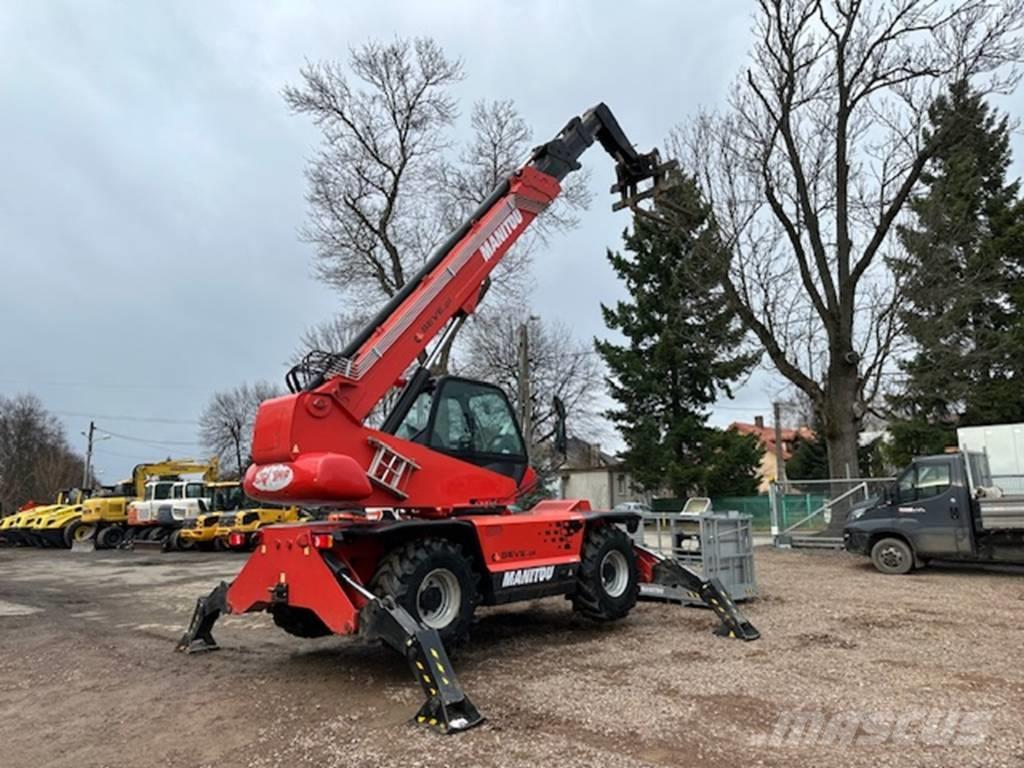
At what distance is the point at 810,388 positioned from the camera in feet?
66.3

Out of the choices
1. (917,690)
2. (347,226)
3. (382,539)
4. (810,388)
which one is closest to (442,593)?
(382,539)

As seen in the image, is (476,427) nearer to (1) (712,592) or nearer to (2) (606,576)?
(2) (606,576)

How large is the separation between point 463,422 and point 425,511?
1.06 metres

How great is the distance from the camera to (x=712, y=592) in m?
7.92

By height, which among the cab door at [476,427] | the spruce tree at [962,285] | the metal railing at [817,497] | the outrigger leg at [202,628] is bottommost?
the outrigger leg at [202,628]

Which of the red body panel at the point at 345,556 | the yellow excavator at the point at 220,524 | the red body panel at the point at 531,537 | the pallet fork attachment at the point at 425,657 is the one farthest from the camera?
the yellow excavator at the point at 220,524

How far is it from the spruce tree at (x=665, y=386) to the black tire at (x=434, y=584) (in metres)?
23.1

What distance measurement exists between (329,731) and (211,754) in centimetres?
74

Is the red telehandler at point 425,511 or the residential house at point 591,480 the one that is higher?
the residential house at point 591,480

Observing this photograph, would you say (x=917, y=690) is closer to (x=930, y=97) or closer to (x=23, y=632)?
(x=23, y=632)

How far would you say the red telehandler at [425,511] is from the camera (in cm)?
623

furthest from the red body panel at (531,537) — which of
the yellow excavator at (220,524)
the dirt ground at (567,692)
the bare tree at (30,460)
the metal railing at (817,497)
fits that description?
the bare tree at (30,460)

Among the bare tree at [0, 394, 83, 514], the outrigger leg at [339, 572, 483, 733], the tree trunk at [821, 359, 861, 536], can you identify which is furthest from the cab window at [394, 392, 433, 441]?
the bare tree at [0, 394, 83, 514]

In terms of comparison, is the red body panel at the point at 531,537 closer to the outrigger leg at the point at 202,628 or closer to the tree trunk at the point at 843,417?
the outrigger leg at the point at 202,628
